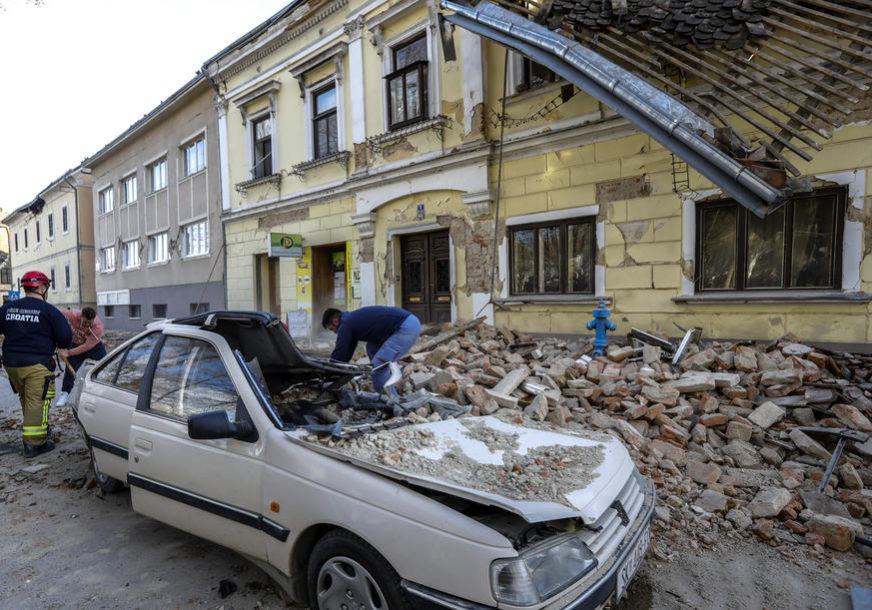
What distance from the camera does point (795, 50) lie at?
5.70 m

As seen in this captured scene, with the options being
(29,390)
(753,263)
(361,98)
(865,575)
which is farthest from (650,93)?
(29,390)

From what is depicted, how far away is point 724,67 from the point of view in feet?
19.6

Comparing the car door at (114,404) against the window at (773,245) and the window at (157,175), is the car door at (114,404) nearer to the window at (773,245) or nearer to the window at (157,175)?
the window at (773,245)

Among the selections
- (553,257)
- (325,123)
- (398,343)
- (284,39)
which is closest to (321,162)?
(325,123)

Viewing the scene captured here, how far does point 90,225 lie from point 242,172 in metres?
17.2

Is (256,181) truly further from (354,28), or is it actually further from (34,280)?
(34,280)

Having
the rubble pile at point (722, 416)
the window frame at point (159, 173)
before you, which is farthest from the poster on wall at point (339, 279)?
the window frame at point (159, 173)

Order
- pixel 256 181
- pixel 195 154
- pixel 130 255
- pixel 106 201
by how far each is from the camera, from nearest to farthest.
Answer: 1. pixel 256 181
2. pixel 195 154
3. pixel 130 255
4. pixel 106 201

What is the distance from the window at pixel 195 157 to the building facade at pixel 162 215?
0.03 m

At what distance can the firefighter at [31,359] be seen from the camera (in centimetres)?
477

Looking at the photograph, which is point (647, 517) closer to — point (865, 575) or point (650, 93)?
point (865, 575)

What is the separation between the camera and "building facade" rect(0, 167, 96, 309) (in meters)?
24.6

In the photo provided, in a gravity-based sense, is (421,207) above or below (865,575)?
above

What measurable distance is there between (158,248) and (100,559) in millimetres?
17713
